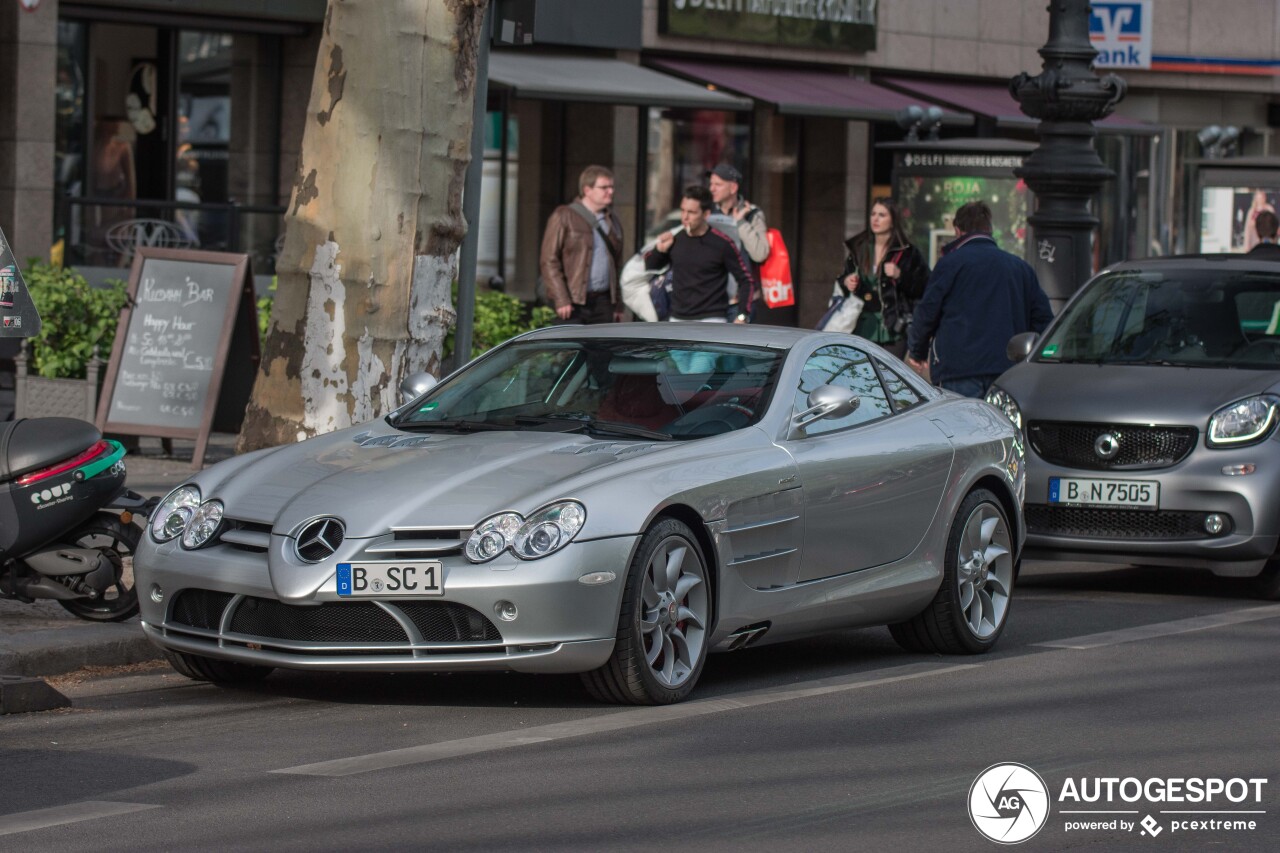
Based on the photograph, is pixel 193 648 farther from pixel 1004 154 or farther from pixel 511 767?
pixel 1004 154

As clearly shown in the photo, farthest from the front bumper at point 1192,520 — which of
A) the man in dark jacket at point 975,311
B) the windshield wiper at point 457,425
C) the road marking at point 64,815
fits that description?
the road marking at point 64,815

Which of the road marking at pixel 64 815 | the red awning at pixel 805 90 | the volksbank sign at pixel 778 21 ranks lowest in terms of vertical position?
the road marking at pixel 64 815

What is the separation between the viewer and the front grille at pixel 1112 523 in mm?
10922

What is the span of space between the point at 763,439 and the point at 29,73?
42.7 feet

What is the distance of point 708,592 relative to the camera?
7.72 m

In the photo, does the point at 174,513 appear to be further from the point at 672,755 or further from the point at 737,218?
the point at 737,218

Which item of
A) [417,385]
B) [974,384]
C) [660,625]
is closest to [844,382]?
[417,385]

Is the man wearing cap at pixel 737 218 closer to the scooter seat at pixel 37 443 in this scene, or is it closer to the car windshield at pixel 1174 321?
the car windshield at pixel 1174 321

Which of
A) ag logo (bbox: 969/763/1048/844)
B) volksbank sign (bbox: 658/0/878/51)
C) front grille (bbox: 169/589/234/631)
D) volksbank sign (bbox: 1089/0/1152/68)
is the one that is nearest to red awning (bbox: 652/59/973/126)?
volksbank sign (bbox: 658/0/878/51)

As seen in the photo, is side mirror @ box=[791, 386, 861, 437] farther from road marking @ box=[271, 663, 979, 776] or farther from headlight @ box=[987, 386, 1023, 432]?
headlight @ box=[987, 386, 1023, 432]

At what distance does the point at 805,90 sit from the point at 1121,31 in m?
4.98

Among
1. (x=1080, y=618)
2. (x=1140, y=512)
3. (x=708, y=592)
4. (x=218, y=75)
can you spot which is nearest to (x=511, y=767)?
(x=708, y=592)

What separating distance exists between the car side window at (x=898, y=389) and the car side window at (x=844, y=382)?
54mm

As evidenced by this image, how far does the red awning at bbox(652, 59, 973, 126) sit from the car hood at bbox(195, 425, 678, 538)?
1702cm
